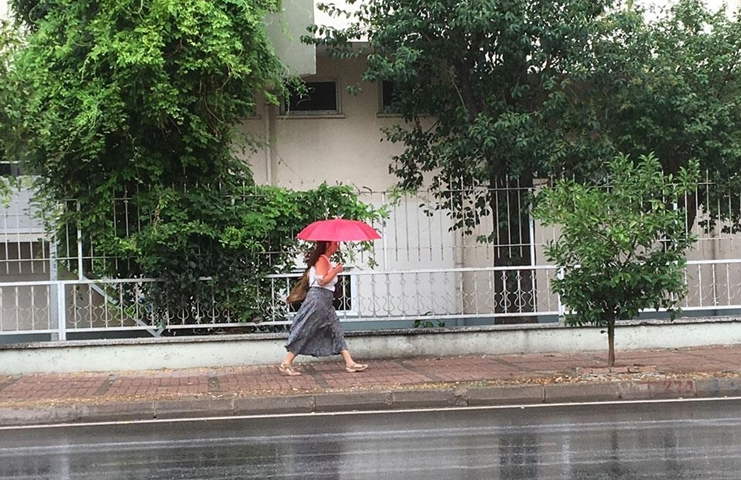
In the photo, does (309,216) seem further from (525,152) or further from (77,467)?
(77,467)

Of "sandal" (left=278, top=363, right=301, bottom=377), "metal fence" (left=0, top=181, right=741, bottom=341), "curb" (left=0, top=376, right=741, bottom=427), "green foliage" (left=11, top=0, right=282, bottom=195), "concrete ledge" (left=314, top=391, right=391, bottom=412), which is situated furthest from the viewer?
"metal fence" (left=0, top=181, right=741, bottom=341)

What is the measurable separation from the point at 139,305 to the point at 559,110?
631 cm

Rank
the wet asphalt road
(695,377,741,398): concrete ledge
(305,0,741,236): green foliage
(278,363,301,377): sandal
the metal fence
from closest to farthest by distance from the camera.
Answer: the wet asphalt road → (695,377,741,398): concrete ledge → (278,363,301,377): sandal → the metal fence → (305,0,741,236): green foliage

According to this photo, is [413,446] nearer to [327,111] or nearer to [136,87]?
[136,87]

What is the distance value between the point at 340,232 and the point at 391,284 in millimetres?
1982

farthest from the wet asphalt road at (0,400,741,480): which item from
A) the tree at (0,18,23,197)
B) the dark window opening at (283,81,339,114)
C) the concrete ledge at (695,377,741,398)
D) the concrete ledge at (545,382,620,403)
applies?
the dark window opening at (283,81,339,114)

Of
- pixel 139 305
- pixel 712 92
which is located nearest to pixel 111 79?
pixel 139 305

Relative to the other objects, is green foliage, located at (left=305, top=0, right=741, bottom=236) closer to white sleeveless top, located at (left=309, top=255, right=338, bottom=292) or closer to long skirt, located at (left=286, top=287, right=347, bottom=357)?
white sleeveless top, located at (left=309, top=255, right=338, bottom=292)

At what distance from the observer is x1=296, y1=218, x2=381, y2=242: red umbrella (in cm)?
1039

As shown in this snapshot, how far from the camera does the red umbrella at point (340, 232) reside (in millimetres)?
10391

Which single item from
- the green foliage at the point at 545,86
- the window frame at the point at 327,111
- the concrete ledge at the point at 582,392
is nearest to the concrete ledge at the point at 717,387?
the concrete ledge at the point at 582,392

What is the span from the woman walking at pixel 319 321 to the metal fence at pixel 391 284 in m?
1.25

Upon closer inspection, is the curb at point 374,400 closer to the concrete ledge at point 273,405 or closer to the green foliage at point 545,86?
the concrete ledge at point 273,405

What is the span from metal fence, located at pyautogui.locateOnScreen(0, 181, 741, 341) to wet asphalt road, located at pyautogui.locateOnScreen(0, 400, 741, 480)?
10.9 feet
